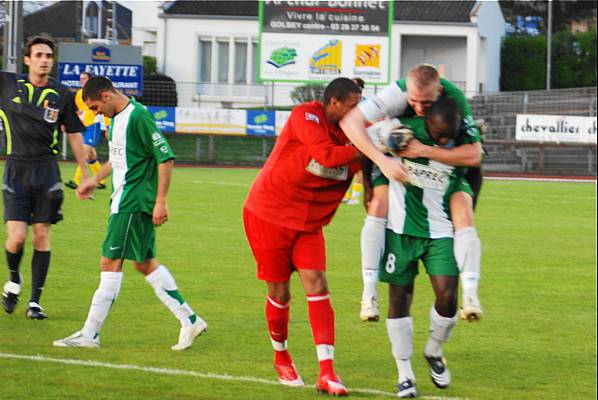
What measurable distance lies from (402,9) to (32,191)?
46451 mm

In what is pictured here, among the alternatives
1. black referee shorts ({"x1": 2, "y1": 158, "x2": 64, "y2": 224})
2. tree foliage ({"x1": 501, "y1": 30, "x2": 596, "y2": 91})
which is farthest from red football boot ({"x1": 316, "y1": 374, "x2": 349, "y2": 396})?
tree foliage ({"x1": 501, "y1": 30, "x2": 596, "y2": 91})

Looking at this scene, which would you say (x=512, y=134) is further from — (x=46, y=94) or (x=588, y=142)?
(x=46, y=94)

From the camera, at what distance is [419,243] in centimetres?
→ 747

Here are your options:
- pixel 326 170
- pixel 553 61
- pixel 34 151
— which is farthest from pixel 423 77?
pixel 553 61

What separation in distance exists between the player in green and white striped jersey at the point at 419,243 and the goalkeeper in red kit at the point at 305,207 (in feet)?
1.14

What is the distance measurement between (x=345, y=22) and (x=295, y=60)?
2311mm

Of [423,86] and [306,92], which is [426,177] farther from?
[306,92]

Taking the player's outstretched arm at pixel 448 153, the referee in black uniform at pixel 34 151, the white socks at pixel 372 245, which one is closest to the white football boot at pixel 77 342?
the referee in black uniform at pixel 34 151

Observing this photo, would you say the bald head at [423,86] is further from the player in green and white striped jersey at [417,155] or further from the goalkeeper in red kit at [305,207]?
the goalkeeper in red kit at [305,207]

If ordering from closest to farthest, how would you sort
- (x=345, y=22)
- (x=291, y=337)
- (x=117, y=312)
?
(x=291, y=337)
(x=117, y=312)
(x=345, y=22)

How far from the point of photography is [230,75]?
54.7m

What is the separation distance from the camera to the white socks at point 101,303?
343 inches

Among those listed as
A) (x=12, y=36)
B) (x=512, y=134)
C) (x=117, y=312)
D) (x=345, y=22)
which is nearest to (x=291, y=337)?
(x=117, y=312)

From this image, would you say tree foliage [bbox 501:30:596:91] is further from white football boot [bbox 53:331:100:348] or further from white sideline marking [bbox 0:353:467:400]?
white sideline marking [bbox 0:353:467:400]
